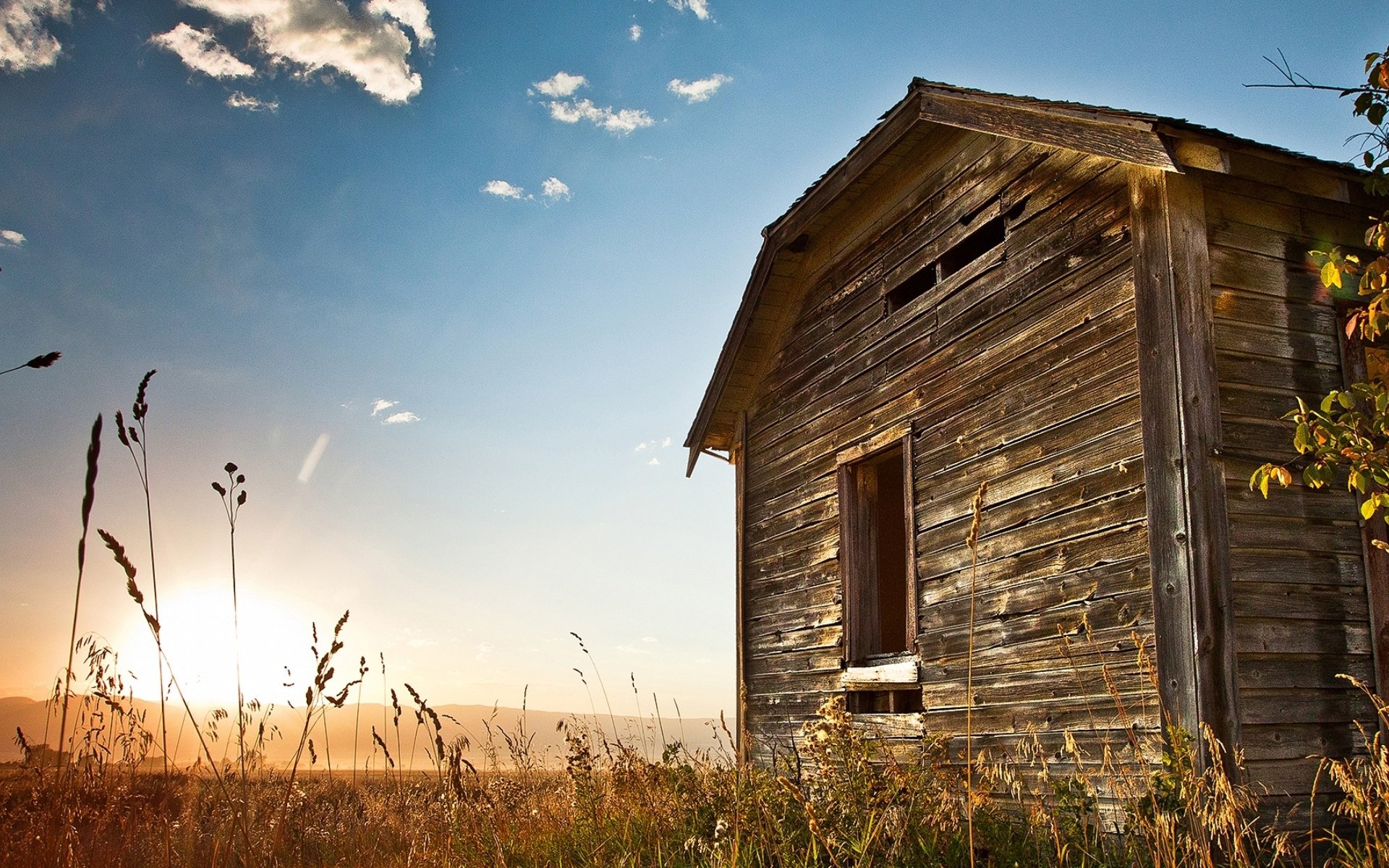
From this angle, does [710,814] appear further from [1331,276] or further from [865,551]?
[1331,276]

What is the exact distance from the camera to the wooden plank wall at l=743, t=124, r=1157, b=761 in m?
5.76

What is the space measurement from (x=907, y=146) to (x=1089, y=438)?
9.94 feet

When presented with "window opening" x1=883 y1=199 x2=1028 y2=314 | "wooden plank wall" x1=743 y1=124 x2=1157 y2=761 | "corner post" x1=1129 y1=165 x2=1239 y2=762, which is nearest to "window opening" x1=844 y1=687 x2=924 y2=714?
"wooden plank wall" x1=743 y1=124 x2=1157 y2=761

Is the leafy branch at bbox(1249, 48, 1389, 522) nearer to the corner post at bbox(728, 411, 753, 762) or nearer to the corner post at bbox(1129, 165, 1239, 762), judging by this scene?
the corner post at bbox(1129, 165, 1239, 762)

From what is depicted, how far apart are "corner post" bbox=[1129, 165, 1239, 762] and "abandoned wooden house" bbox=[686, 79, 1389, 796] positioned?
0.04ft

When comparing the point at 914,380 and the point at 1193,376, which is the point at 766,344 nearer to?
the point at 914,380

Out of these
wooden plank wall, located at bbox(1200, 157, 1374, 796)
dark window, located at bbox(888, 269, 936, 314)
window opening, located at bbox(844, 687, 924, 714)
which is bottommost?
window opening, located at bbox(844, 687, 924, 714)

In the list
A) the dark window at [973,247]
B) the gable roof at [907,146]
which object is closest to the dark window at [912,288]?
the dark window at [973,247]

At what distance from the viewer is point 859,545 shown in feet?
26.8

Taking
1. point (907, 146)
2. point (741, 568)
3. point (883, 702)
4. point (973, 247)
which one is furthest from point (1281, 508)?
point (741, 568)

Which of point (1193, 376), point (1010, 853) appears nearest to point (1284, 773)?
point (1010, 853)

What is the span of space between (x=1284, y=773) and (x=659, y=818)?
315cm

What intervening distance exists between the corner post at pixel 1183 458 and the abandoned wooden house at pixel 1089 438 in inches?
0.5

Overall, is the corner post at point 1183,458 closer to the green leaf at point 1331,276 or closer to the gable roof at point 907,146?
the gable roof at point 907,146
